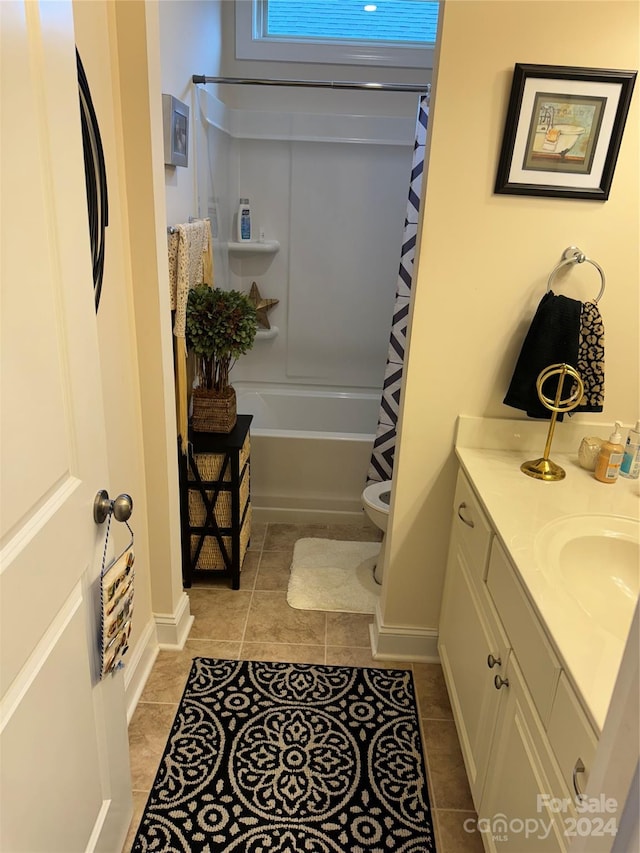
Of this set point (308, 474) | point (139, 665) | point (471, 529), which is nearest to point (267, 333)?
point (308, 474)

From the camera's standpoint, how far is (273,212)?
3686 mm

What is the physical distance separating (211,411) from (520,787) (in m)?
1.70

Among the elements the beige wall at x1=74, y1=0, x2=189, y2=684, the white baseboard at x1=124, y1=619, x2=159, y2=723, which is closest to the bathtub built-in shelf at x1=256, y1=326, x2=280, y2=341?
the beige wall at x1=74, y1=0, x2=189, y2=684

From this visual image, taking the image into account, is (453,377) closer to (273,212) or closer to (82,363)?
(82,363)

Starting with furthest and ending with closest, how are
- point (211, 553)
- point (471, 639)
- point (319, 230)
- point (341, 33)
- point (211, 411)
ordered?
point (319, 230) < point (341, 33) < point (211, 553) < point (211, 411) < point (471, 639)

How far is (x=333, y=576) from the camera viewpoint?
270 centimetres

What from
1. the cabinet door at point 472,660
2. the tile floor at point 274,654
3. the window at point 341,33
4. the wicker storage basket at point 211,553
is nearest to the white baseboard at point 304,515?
the tile floor at point 274,654

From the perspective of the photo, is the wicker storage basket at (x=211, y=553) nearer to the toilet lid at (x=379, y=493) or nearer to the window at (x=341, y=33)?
the toilet lid at (x=379, y=493)

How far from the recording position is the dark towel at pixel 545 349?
66.6 inches

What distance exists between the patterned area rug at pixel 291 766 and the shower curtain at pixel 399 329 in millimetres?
1041

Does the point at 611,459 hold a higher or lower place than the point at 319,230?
lower

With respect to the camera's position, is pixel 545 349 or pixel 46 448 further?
pixel 545 349

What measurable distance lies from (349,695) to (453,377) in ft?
3.72

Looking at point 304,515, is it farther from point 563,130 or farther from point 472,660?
point 563,130
